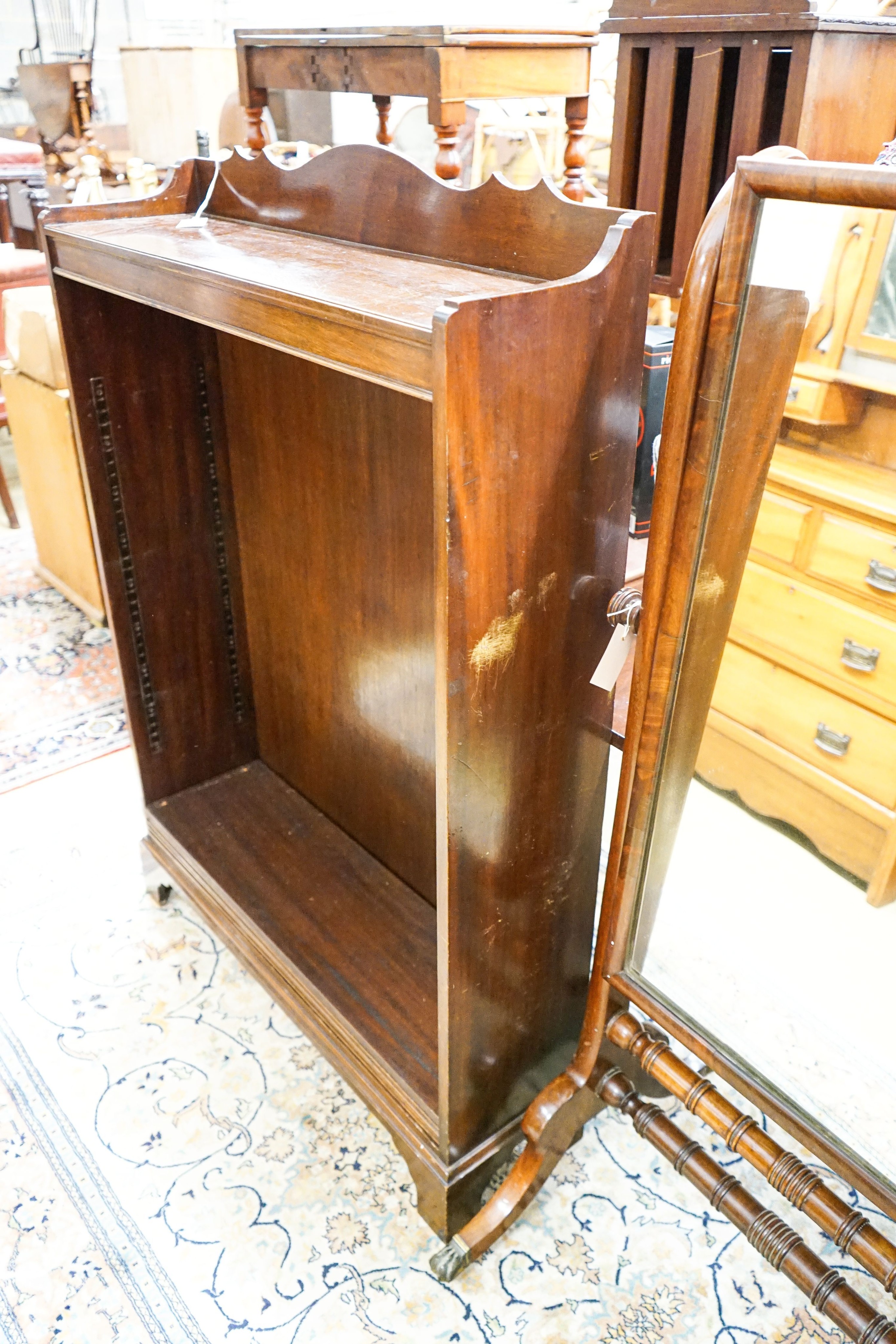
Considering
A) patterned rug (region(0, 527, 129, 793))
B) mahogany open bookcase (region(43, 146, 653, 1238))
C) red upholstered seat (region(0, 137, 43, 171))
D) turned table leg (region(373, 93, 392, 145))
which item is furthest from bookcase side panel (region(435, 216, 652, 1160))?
red upholstered seat (region(0, 137, 43, 171))

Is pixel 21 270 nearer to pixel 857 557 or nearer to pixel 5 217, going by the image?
pixel 5 217

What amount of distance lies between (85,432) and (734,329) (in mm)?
1116

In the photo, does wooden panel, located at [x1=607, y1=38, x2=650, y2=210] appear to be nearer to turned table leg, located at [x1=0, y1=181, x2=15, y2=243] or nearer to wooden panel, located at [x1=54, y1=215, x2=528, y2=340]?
wooden panel, located at [x1=54, y1=215, x2=528, y2=340]

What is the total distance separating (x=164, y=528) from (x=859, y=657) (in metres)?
1.25

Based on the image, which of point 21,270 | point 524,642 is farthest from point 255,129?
point 21,270

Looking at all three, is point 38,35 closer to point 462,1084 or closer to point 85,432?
point 85,432

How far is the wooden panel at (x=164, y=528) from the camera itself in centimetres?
163

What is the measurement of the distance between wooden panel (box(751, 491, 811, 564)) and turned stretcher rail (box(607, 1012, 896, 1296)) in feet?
2.16

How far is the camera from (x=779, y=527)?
975 millimetres

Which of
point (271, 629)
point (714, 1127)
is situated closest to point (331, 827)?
point (271, 629)

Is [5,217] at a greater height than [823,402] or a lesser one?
lesser

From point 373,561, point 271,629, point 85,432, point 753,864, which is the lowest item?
point 271,629

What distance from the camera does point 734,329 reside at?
92 cm

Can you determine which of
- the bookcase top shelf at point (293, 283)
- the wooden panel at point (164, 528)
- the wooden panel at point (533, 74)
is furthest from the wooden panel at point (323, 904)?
the wooden panel at point (533, 74)
